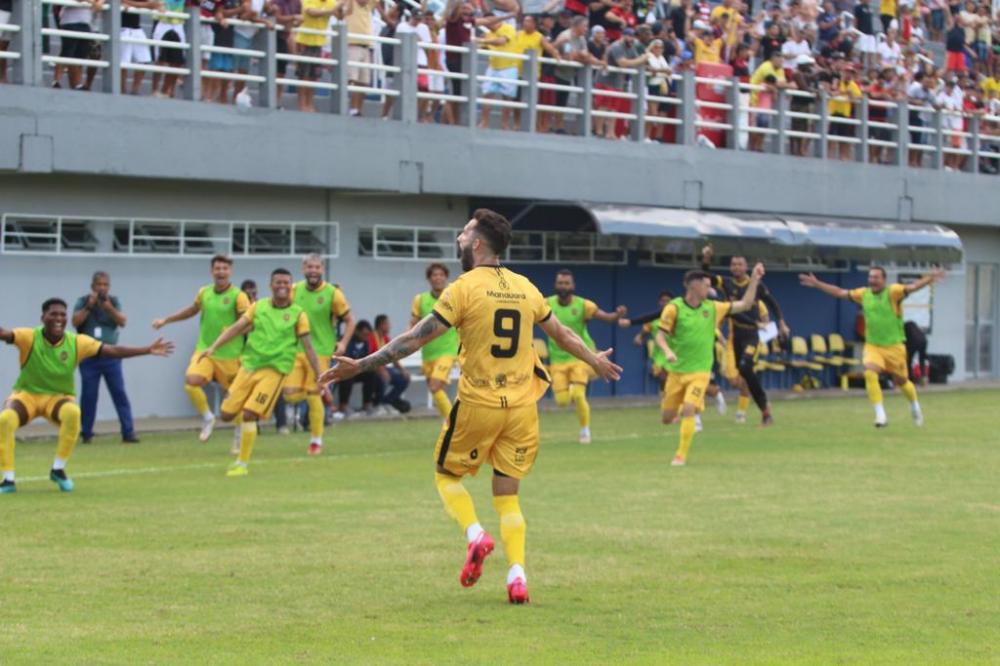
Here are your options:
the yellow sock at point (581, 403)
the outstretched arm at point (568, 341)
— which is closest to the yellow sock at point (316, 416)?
the yellow sock at point (581, 403)

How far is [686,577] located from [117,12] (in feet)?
48.7

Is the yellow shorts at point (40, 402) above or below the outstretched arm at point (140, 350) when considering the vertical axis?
below

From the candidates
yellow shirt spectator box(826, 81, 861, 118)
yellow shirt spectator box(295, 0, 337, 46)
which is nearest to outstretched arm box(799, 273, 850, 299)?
yellow shirt spectator box(295, 0, 337, 46)

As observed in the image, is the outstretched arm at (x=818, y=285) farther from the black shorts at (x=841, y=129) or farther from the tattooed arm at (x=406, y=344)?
the black shorts at (x=841, y=129)

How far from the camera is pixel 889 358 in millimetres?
23328

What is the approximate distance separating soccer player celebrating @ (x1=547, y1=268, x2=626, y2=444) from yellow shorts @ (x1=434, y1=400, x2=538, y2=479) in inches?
424

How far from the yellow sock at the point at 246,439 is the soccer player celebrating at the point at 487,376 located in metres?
7.68

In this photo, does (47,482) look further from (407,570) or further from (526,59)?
(526,59)

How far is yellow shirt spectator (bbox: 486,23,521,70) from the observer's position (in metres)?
28.7

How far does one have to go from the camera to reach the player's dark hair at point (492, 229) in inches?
396

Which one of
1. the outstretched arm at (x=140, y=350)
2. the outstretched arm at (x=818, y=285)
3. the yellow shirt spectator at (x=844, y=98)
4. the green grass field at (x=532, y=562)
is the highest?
the yellow shirt spectator at (x=844, y=98)

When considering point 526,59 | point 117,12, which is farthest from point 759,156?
point 117,12

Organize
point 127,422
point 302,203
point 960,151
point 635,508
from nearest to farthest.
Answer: point 635,508 → point 127,422 → point 302,203 → point 960,151

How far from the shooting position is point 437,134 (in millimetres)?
27734
